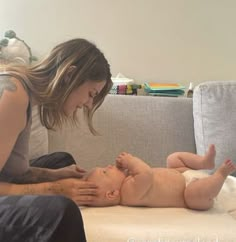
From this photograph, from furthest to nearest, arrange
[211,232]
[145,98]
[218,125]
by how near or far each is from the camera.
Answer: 1. [145,98]
2. [218,125]
3. [211,232]

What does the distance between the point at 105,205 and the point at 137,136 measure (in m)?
0.66

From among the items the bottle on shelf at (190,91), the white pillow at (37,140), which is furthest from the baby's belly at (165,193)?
the bottle on shelf at (190,91)

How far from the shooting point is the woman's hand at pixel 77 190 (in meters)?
1.29

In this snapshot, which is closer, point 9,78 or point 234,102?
point 9,78

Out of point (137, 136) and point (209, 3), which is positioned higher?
point (209, 3)

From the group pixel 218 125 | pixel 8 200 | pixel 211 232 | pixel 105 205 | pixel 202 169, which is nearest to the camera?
pixel 8 200

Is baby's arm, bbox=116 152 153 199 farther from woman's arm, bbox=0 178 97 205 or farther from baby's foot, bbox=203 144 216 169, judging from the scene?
baby's foot, bbox=203 144 216 169

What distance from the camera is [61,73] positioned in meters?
1.18

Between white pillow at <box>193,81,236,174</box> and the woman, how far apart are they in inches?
28.6

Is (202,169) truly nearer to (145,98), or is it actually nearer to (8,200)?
(145,98)

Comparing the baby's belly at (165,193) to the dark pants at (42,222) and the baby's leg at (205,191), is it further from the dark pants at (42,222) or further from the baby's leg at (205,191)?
the dark pants at (42,222)

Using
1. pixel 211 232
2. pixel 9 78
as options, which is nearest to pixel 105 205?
pixel 211 232

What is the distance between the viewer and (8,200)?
966 millimetres

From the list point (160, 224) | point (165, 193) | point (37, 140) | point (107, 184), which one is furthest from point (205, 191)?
point (37, 140)
